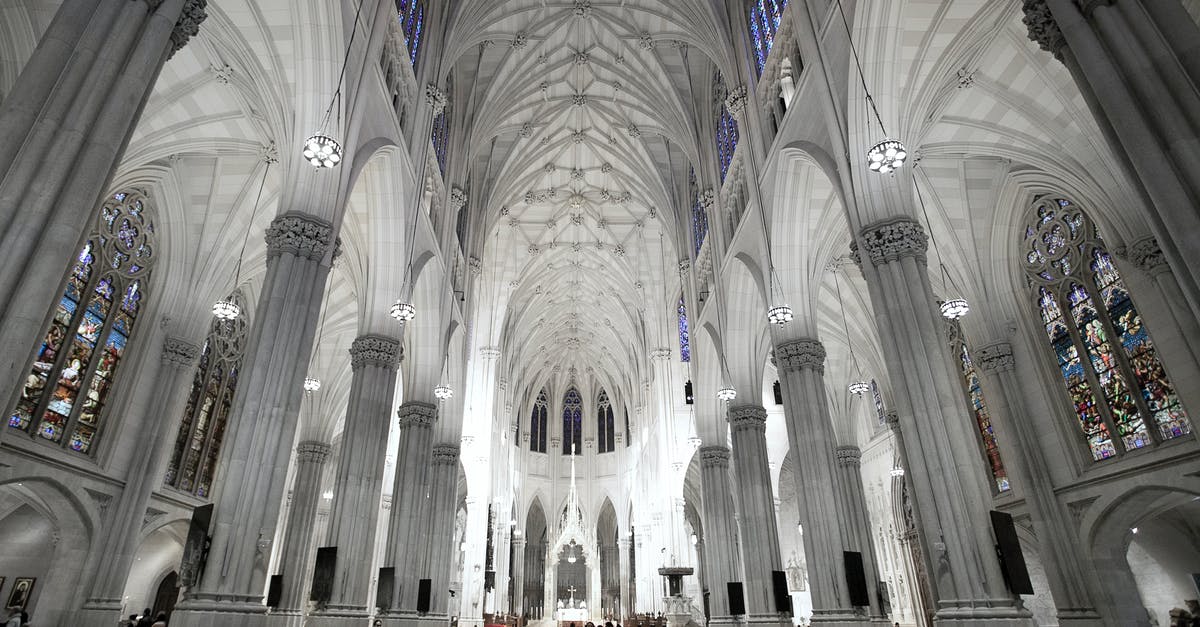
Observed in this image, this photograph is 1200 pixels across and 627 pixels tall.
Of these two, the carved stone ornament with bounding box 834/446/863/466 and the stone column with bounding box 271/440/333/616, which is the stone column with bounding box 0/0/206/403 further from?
the carved stone ornament with bounding box 834/446/863/466

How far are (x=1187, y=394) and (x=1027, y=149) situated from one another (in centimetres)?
669

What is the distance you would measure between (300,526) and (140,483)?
203 inches

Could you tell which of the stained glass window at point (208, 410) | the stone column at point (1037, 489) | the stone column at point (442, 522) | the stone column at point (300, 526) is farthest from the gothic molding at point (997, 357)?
the stained glass window at point (208, 410)

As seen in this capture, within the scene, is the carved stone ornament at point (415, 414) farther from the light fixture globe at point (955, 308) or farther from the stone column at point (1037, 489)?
the stone column at point (1037, 489)

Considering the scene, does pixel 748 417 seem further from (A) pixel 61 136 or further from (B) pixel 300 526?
(A) pixel 61 136

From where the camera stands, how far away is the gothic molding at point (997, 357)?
18.4m

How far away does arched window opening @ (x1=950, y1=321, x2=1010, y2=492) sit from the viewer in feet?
66.1

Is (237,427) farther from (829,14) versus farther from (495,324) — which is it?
(495,324)

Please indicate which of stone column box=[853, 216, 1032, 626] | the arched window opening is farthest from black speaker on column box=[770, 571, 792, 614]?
stone column box=[853, 216, 1032, 626]

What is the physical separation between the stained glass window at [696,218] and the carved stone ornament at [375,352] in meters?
13.8

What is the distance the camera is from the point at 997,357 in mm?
18500

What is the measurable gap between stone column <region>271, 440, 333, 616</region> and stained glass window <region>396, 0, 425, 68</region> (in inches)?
558

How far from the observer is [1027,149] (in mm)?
15906

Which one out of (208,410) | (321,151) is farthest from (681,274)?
(321,151)
